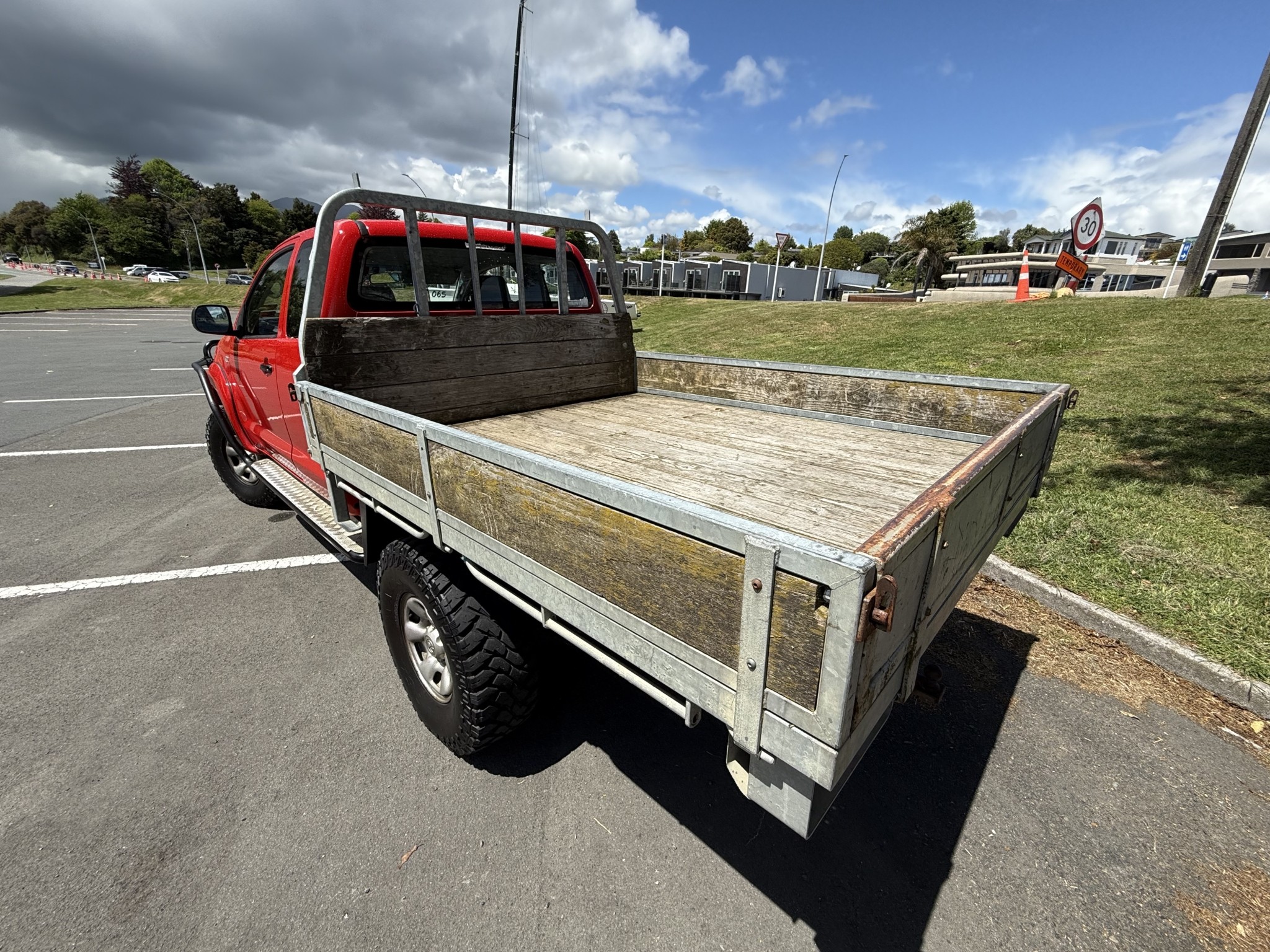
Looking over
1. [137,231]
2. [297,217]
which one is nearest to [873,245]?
[297,217]

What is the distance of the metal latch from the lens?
102 cm

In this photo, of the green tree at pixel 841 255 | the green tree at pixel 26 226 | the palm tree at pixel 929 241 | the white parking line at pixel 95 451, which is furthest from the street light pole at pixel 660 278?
the green tree at pixel 26 226

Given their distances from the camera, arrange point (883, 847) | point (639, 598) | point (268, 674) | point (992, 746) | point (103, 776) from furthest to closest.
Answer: point (268, 674)
point (992, 746)
point (103, 776)
point (883, 847)
point (639, 598)

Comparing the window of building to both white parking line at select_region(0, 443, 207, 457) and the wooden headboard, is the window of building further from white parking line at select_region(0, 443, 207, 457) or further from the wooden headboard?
white parking line at select_region(0, 443, 207, 457)

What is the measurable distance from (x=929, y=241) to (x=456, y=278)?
5373 cm

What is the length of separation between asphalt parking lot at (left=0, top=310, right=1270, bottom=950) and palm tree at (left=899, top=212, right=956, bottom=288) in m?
53.2

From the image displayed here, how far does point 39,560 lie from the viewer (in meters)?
3.94

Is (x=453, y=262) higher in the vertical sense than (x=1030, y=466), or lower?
higher

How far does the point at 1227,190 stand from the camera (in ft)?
38.8

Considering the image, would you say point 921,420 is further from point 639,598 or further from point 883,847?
point 639,598

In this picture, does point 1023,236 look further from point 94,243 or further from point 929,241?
point 94,243

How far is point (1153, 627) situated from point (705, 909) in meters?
2.92

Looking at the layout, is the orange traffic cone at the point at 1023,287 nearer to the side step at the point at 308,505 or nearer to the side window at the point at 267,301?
the side window at the point at 267,301

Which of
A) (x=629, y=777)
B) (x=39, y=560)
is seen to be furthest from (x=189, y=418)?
(x=629, y=777)
